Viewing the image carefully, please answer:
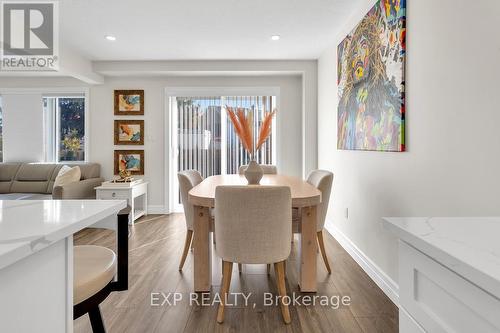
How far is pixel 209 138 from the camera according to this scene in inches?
196

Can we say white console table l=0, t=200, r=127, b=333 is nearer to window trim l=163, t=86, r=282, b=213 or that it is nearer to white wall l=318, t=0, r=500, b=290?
white wall l=318, t=0, r=500, b=290

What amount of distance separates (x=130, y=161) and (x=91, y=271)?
4219mm

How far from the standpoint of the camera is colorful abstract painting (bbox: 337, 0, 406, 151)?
2.00 meters

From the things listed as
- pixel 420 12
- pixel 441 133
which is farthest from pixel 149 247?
pixel 420 12

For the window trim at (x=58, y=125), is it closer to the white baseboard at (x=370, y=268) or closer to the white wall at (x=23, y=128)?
the white wall at (x=23, y=128)

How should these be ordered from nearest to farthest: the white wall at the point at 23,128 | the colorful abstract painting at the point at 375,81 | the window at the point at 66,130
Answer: the colorful abstract painting at the point at 375,81 → the white wall at the point at 23,128 → the window at the point at 66,130

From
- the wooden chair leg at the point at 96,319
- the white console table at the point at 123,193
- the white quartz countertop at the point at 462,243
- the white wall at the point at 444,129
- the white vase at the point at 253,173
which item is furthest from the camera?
the white console table at the point at 123,193

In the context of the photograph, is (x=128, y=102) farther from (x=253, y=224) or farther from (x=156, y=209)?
(x=253, y=224)

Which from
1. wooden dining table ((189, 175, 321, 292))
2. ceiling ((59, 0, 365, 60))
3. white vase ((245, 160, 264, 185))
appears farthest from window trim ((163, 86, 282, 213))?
wooden dining table ((189, 175, 321, 292))

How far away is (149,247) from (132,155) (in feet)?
7.08

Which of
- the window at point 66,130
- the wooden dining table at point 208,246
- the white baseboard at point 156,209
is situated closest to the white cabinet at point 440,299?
the wooden dining table at point 208,246

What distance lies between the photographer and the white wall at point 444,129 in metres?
1.29

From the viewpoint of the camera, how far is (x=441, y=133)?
1601 mm

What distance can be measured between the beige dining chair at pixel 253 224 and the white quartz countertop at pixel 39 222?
740mm
